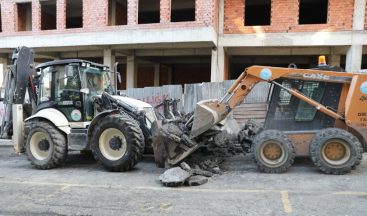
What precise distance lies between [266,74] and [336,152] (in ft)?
6.74

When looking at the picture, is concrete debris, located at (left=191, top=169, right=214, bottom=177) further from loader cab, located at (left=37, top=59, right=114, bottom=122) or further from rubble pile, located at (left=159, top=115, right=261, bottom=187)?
loader cab, located at (left=37, top=59, right=114, bottom=122)

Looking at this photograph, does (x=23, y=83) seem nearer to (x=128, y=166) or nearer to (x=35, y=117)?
(x=35, y=117)

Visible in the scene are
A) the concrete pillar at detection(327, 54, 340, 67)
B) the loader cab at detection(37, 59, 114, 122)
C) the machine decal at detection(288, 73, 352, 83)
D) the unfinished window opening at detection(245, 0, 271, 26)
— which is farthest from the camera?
the unfinished window opening at detection(245, 0, 271, 26)

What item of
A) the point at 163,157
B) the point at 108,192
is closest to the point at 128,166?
the point at 163,157

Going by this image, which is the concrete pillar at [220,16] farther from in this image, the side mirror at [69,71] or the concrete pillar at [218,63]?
the side mirror at [69,71]

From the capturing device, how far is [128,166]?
299 inches

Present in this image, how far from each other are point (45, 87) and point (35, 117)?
75 centimetres

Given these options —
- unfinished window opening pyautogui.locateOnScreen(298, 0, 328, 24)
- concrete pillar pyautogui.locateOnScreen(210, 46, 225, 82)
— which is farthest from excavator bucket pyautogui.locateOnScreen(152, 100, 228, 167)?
unfinished window opening pyautogui.locateOnScreen(298, 0, 328, 24)

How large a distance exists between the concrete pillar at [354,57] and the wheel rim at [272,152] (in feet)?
36.2

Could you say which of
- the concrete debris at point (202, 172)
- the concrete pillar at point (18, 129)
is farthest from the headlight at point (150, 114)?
the concrete pillar at point (18, 129)

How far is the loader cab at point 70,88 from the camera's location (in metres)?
8.29

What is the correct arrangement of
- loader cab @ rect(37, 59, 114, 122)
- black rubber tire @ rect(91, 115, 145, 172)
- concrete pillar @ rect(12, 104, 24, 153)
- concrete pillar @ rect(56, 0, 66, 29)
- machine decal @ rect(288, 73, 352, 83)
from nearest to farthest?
machine decal @ rect(288, 73, 352, 83)
black rubber tire @ rect(91, 115, 145, 172)
loader cab @ rect(37, 59, 114, 122)
concrete pillar @ rect(12, 104, 24, 153)
concrete pillar @ rect(56, 0, 66, 29)

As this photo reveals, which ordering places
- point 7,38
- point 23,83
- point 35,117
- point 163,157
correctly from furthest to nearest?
point 7,38 < point 23,83 < point 35,117 < point 163,157

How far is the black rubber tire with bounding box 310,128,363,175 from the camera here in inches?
272
